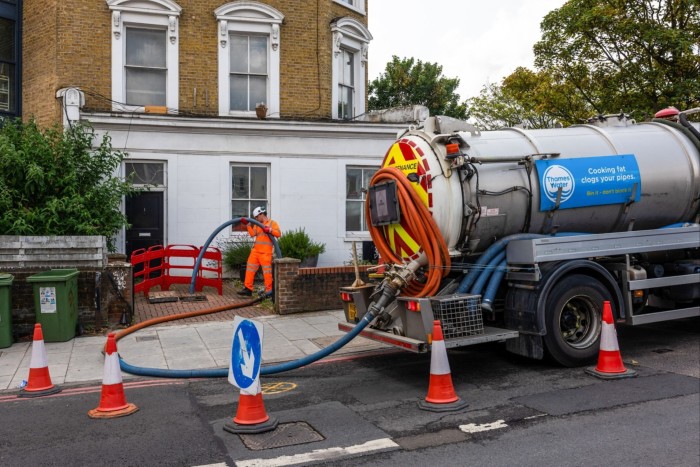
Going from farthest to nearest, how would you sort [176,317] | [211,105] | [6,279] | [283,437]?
1. [211,105]
2. [176,317]
3. [6,279]
4. [283,437]

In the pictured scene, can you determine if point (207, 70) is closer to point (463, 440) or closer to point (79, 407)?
point (79, 407)

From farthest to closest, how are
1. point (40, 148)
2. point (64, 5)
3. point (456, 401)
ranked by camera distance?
1. point (64, 5)
2. point (40, 148)
3. point (456, 401)

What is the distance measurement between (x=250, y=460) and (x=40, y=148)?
893 cm

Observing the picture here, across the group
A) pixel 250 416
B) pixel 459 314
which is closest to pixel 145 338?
pixel 250 416

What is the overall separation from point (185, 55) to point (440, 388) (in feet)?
40.0

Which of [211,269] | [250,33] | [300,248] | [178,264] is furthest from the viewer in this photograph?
[250,33]

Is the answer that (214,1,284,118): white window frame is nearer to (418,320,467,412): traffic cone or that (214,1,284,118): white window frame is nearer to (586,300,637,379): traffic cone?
(586,300,637,379): traffic cone

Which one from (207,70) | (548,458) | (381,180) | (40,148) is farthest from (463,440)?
(207,70)

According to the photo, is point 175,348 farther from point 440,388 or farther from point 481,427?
point 481,427

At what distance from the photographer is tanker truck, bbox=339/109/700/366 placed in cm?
730

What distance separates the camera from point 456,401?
6.23 meters

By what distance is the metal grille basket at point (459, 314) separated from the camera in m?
6.84

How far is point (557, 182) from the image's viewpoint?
25.7 feet

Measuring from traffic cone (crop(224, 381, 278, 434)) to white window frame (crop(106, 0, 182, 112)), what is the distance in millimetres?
11331
